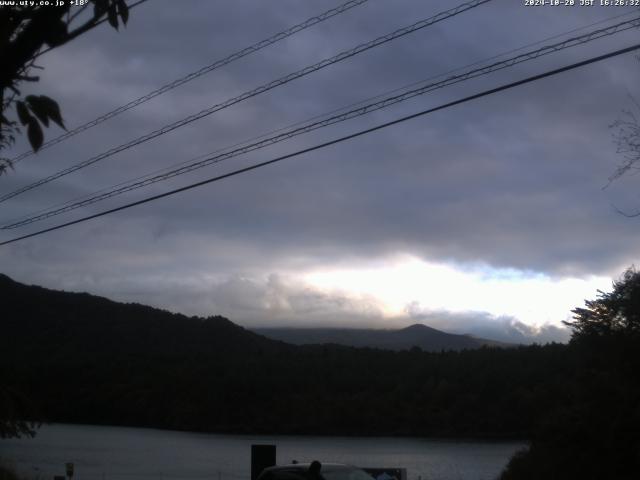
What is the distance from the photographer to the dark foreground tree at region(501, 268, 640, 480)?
2019 centimetres

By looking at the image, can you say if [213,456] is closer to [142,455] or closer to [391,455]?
[142,455]

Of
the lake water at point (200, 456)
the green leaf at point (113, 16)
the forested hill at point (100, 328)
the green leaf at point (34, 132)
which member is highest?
the forested hill at point (100, 328)

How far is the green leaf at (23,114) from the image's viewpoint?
13.2 feet

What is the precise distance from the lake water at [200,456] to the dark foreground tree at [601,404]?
404 inches

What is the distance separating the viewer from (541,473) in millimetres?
23391

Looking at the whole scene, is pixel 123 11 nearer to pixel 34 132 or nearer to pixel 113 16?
pixel 113 16

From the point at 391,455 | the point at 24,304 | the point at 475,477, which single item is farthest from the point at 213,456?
the point at 24,304

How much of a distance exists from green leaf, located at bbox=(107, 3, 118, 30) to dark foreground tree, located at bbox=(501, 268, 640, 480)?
1805 cm

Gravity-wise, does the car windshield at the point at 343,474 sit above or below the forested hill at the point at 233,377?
below

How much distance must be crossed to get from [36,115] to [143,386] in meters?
97.5

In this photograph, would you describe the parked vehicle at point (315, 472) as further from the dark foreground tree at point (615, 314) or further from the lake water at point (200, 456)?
the lake water at point (200, 456)

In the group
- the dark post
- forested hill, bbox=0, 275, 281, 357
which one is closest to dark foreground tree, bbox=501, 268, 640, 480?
the dark post

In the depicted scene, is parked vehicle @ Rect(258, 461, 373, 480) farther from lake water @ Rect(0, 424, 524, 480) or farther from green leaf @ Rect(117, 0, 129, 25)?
lake water @ Rect(0, 424, 524, 480)

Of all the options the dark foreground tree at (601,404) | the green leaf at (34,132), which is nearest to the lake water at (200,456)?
the dark foreground tree at (601,404)
